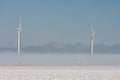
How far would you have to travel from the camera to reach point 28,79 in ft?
161

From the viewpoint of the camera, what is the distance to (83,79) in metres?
49.2

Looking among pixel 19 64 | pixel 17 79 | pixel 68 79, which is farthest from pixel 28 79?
pixel 19 64

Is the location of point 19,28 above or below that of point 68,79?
above

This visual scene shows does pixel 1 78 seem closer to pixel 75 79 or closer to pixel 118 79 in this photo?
pixel 75 79

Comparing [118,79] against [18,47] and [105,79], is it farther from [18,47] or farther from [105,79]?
[18,47]

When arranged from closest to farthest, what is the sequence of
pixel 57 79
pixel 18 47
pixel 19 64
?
pixel 57 79 → pixel 18 47 → pixel 19 64

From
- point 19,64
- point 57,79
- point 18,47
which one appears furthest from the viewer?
point 19,64

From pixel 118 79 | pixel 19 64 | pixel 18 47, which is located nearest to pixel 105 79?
pixel 118 79

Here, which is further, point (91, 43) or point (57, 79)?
point (91, 43)

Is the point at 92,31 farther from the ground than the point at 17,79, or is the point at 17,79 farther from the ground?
the point at 92,31

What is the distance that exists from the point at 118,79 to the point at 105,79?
4.69ft

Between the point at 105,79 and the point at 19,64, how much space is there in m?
41.8

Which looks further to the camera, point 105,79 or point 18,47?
point 18,47

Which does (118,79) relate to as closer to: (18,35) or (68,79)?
(68,79)
